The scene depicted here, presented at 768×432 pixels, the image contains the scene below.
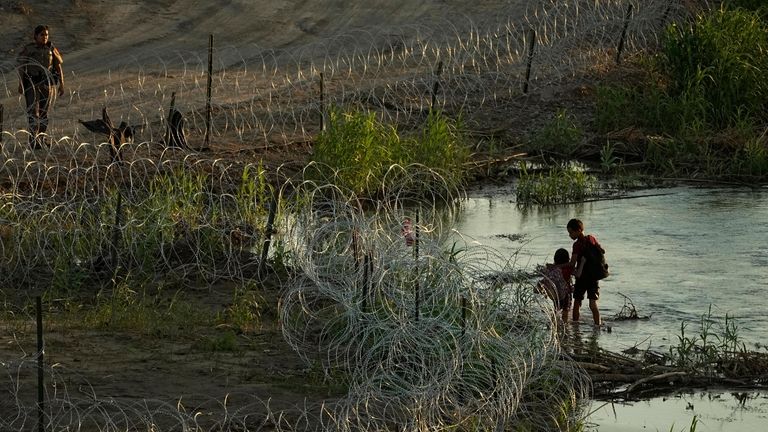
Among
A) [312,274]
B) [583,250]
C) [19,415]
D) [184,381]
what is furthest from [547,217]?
[19,415]

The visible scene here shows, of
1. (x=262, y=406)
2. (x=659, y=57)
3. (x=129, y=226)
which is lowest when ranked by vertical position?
(x=262, y=406)

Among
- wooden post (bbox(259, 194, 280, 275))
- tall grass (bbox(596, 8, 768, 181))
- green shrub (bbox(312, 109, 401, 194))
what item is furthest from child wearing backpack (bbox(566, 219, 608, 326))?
tall grass (bbox(596, 8, 768, 181))

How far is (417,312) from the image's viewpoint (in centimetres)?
1148

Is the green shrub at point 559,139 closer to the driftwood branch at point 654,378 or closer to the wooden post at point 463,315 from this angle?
the driftwood branch at point 654,378

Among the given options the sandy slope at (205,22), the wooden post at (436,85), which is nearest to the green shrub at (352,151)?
the wooden post at (436,85)

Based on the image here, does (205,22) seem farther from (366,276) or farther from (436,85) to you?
(366,276)

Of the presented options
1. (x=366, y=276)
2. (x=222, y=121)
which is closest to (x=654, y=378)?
(x=366, y=276)

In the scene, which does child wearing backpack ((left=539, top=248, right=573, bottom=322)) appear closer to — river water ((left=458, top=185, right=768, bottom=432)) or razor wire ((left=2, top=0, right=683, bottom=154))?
river water ((left=458, top=185, right=768, bottom=432))

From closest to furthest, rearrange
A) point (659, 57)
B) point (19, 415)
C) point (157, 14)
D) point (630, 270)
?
point (19, 415)
point (630, 270)
point (659, 57)
point (157, 14)

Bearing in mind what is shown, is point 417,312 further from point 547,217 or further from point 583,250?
point 547,217

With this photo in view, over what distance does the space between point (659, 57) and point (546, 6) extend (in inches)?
227

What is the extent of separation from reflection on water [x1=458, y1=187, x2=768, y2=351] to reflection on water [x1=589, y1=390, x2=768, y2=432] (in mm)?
1189

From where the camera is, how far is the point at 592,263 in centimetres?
1363

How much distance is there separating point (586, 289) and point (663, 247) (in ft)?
11.1
